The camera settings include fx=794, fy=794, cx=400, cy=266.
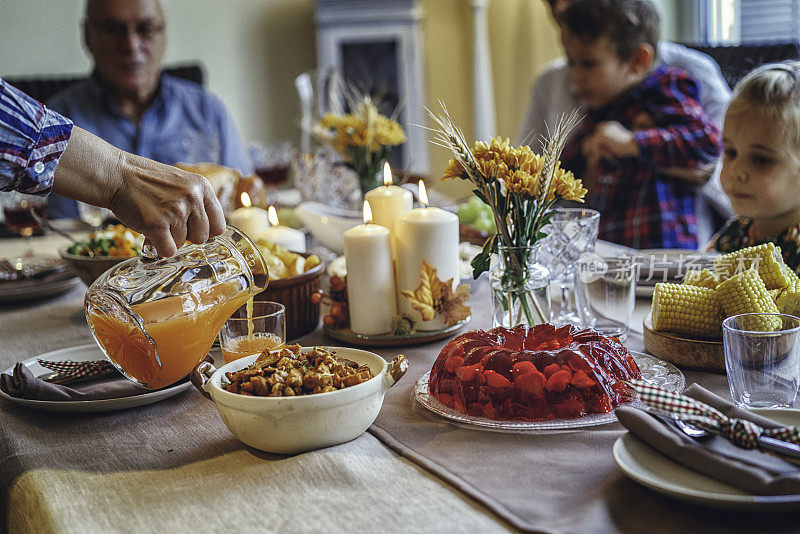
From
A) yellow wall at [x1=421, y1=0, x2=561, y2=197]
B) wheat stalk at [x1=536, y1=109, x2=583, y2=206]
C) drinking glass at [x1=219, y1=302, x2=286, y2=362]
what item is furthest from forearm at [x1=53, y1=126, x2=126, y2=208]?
yellow wall at [x1=421, y1=0, x2=561, y2=197]

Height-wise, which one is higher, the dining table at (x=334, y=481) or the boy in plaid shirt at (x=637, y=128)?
the boy in plaid shirt at (x=637, y=128)

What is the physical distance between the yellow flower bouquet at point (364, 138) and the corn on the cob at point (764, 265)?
3.33 ft

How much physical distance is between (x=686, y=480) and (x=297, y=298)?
2.42 ft

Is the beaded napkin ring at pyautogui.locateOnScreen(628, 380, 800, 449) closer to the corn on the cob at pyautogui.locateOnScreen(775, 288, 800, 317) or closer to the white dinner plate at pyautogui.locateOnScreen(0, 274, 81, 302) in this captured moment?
the corn on the cob at pyautogui.locateOnScreen(775, 288, 800, 317)

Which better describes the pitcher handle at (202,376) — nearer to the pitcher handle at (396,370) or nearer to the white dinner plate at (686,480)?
the pitcher handle at (396,370)

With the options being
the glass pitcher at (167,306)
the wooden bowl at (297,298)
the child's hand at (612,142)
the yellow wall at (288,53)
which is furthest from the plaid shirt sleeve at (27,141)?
the yellow wall at (288,53)

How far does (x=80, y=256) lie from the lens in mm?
1562

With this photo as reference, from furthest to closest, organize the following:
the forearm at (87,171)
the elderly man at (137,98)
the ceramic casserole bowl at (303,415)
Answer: the elderly man at (137,98), the forearm at (87,171), the ceramic casserole bowl at (303,415)

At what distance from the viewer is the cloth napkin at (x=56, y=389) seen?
1.01 metres

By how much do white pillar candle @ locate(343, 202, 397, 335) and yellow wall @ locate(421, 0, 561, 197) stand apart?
3.42m

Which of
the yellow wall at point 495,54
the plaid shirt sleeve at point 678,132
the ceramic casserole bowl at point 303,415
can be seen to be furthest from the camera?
the yellow wall at point 495,54

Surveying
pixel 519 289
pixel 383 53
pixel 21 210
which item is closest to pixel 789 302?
pixel 519 289

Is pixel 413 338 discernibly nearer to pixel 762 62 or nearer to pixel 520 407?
pixel 520 407

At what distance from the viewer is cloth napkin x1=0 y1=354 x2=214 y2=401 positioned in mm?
1010
